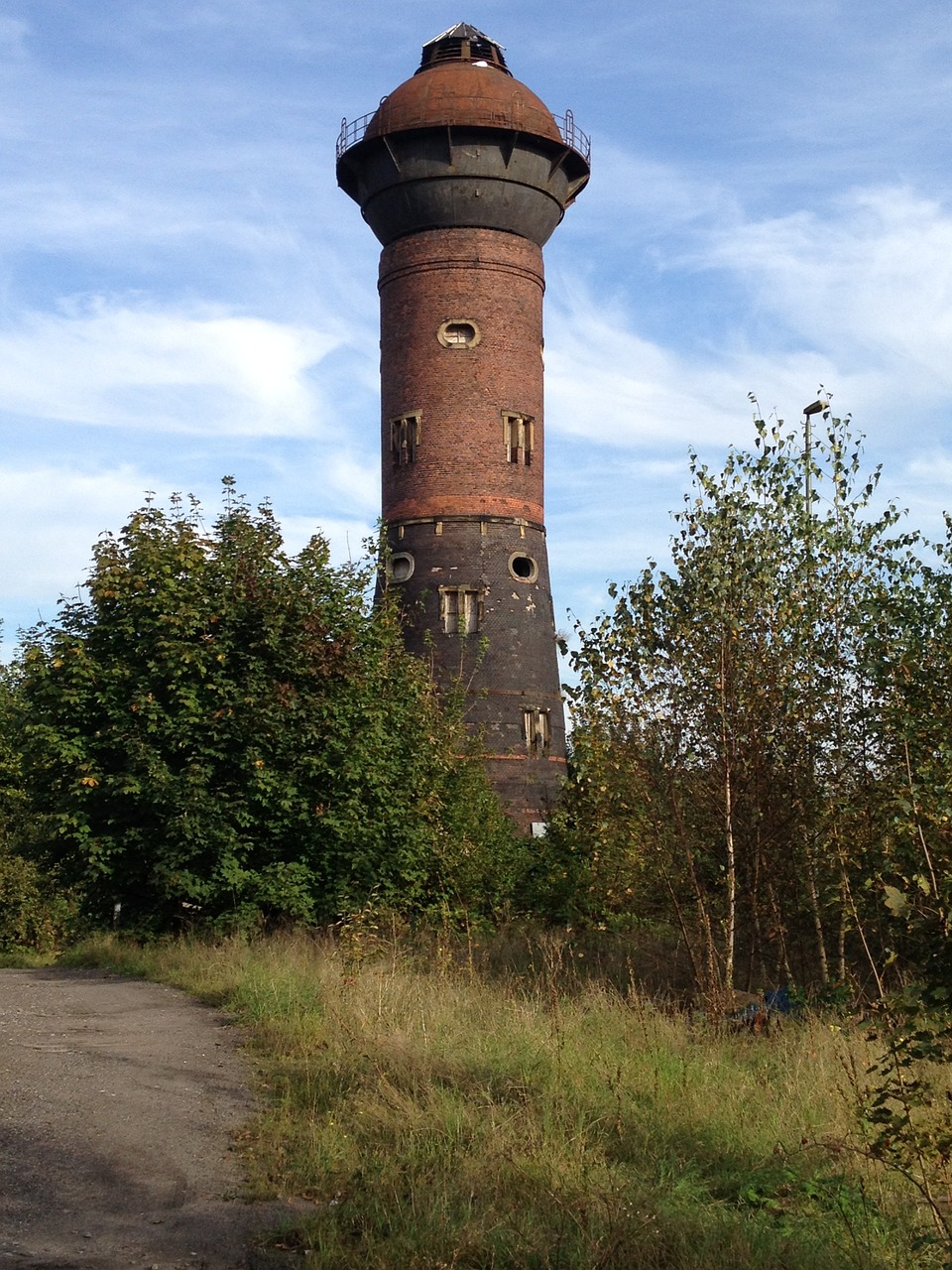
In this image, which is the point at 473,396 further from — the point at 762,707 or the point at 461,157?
the point at 762,707

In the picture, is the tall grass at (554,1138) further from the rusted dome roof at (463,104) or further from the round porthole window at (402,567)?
the rusted dome roof at (463,104)

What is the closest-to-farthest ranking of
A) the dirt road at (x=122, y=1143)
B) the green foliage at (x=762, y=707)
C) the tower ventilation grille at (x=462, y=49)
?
the dirt road at (x=122, y=1143) → the green foliage at (x=762, y=707) → the tower ventilation grille at (x=462, y=49)

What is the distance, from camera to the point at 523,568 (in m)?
31.3

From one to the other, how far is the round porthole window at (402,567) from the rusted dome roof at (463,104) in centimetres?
994

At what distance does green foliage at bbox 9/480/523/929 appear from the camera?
17594mm

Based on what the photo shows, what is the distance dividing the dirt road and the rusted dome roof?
24593 millimetres

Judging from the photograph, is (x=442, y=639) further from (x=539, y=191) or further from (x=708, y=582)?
(x=708, y=582)

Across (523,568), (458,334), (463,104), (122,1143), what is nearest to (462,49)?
(463,104)

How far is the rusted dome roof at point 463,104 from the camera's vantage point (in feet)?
103

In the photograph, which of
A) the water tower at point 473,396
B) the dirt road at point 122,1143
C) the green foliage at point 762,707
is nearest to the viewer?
the dirt road at point 122,1143

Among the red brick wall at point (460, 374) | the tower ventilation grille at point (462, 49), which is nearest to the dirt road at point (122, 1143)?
the red brick wall at point (460, 374)

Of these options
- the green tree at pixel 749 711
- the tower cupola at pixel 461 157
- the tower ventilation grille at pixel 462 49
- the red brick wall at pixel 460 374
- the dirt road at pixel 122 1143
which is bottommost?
the dirt road at pixel 122 1143

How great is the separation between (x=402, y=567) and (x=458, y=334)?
549cm

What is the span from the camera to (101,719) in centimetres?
1830
